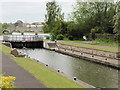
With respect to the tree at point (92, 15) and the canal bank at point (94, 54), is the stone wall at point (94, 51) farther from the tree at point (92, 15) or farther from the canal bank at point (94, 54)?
the tree at point (92, 15)

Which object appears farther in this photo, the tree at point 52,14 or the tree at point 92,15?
the tree at point 52,14

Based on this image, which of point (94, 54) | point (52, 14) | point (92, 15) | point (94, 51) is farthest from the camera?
point (52, 14)

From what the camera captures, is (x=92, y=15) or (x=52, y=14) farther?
(x=52, y=14)

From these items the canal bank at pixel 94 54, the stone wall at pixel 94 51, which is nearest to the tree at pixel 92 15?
the canal bank at pixel 94 54

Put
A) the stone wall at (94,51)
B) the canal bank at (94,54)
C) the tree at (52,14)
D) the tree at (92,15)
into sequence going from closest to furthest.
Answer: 1. the canal bank at (94,54)
2. the stone wall at (94,51)
3. the tree at (92,15)
4. the tree at (52,14)

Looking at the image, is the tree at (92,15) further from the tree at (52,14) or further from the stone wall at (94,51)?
the tree at (52,14)

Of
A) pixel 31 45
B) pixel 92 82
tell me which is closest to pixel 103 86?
pixel 92 82

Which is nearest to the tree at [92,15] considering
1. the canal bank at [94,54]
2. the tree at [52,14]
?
the canal bank at [94,54]

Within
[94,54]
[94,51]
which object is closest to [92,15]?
[94,51]

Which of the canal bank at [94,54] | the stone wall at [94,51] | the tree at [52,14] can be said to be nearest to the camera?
the canal bank at [94,54]

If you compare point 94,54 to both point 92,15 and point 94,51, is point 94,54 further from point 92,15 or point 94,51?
point 92,15

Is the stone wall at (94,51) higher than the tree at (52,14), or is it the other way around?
the tree at (52,14)

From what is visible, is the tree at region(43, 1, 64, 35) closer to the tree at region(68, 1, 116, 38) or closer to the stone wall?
the tree at region(68, 1, 116, 38)

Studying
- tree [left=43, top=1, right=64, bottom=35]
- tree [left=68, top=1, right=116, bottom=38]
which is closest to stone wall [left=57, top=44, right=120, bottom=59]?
tree [left=68, top=1, right=116, bottom=38]
